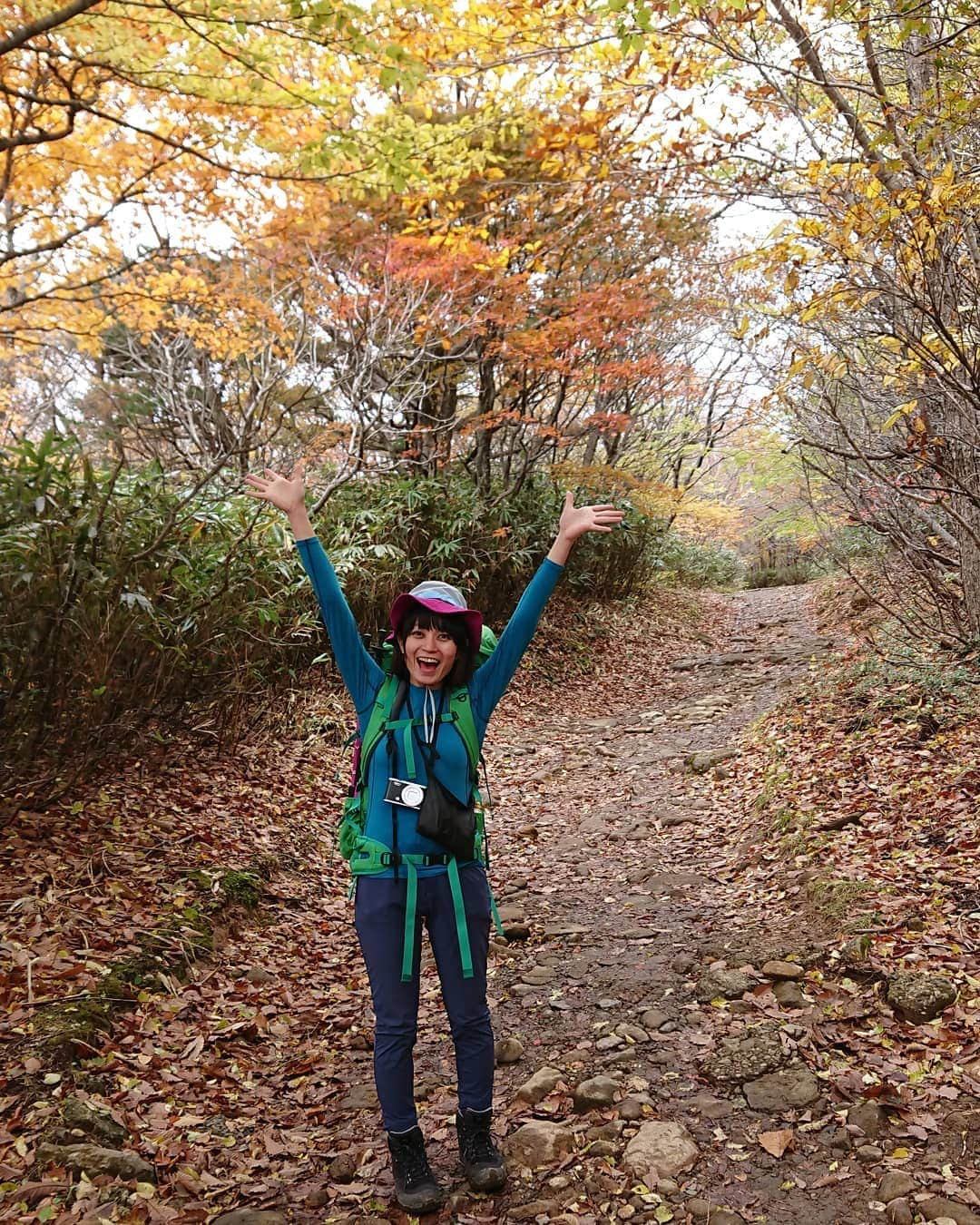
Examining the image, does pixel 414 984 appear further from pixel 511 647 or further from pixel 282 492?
pixel 282 492

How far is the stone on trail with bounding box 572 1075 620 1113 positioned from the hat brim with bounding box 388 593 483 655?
1811 mm

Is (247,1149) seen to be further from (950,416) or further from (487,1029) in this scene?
(950,416)

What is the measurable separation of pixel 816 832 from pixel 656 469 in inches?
551

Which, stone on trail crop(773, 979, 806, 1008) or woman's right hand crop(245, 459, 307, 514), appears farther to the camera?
stone on trail crop(773, 979, 806, 1008)

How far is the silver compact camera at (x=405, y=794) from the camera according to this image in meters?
2.54

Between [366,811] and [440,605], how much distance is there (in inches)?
28.6

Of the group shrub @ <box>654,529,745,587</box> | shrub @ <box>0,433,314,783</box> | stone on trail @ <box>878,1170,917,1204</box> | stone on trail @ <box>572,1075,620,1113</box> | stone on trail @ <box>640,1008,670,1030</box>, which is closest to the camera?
stone on trail @ <box>878,1170,917,1204</box>

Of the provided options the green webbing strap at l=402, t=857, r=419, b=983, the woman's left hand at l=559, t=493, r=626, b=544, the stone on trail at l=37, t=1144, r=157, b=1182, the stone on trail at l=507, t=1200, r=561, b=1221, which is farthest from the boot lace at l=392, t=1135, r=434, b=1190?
the woman's left hand at l=559, t=493, r=626, b=544

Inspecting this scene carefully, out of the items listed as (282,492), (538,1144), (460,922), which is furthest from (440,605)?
(538,1144)

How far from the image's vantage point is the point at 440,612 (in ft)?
8.51

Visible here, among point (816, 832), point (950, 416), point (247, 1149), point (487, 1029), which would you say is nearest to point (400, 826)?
point (487, 1029)

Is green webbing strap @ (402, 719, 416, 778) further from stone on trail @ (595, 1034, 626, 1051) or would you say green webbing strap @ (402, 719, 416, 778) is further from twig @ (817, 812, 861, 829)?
twig @ (817, 812, 861, 829)

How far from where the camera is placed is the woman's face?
2625 mm

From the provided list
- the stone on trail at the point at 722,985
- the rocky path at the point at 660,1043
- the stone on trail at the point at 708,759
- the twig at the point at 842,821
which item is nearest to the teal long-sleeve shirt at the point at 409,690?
the rocky path at the point at 660,1043
